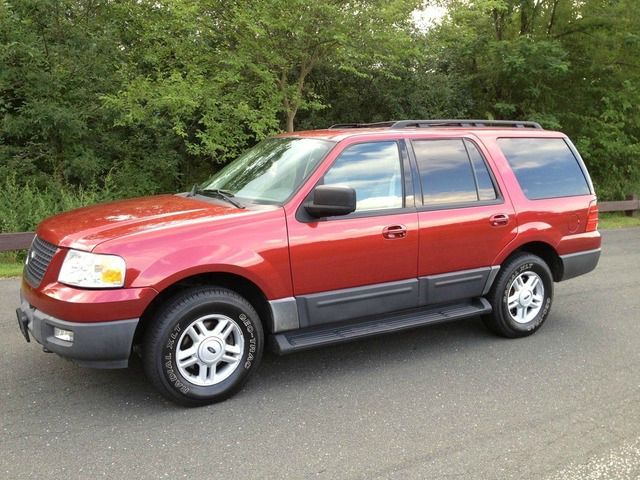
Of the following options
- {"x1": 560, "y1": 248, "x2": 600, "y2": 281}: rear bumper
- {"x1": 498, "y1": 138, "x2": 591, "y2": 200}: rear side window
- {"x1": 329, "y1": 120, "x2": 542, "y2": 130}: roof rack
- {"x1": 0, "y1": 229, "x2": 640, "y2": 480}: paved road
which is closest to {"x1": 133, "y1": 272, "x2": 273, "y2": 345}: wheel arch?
{"x1": 0, "y1": 229, "x2": 640, "y2": 480}: paved road

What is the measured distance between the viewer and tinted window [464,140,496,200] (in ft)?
16.0

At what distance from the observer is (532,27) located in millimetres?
17172

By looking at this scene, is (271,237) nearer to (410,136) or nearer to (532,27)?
(410,136)

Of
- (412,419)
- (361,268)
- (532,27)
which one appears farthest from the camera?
(532,27)

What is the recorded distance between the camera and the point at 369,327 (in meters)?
4.29

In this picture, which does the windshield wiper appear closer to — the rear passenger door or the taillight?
the rear passenger door

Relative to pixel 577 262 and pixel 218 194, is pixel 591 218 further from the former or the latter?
pixel 218 194

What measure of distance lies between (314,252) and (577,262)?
294 cm

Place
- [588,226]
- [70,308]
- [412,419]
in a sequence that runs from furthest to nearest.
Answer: [588,226] < [412,419] < [70,308]

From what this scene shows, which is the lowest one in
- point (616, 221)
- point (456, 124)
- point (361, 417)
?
point (616, 221)

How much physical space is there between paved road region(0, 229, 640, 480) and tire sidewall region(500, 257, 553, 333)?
0.16 meters

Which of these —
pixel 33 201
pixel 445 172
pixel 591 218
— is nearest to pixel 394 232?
pixel 445 172

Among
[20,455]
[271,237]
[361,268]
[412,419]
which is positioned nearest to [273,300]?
[271,237]

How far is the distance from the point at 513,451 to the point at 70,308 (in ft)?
8.84
